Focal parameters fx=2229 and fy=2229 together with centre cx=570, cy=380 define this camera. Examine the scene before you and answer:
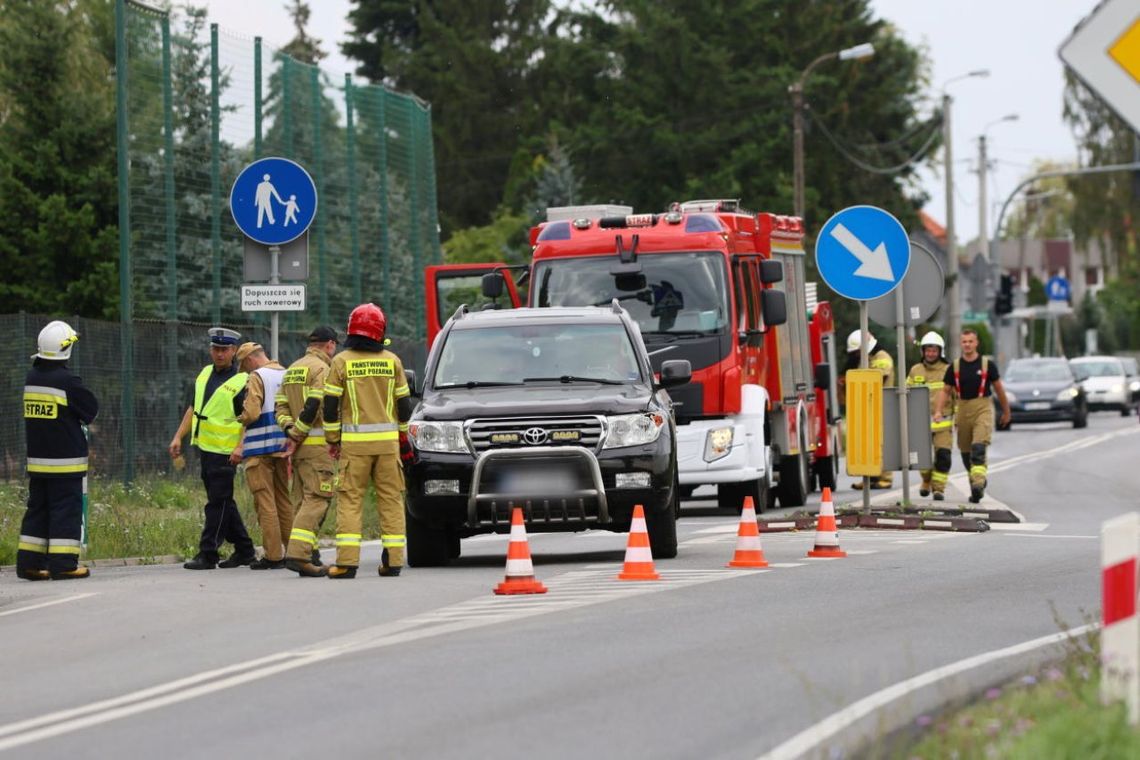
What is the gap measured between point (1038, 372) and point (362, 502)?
1506 inches

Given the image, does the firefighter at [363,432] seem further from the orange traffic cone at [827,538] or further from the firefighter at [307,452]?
the orange traffic cone at [827,538]

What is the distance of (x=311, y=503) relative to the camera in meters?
15.6

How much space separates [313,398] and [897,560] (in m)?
4.22

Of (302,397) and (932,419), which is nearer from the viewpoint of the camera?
(302,397)

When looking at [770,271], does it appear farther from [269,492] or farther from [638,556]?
[638,556]

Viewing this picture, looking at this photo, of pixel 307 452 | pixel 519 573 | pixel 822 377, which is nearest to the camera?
pixel 519 573

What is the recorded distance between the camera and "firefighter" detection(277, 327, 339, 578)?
1553 cm

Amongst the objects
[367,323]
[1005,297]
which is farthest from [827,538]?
[1005,297]

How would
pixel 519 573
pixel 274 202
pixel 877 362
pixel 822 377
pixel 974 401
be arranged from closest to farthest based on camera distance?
pixel 519 573 → pixel 274 202 → pixel 974 401 → pixel 822 377 → pixel 877 362

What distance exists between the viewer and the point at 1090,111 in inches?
3548

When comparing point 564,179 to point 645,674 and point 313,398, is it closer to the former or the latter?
point 313,398

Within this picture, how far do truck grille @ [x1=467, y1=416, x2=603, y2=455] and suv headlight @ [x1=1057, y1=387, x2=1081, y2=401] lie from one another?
3643 cm

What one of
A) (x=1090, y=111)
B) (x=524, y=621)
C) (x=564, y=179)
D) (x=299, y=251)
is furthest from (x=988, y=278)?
(x=524, y=621)

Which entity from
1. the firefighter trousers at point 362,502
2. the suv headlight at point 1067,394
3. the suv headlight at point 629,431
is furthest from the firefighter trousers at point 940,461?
the suv headlight at point 1067,394
